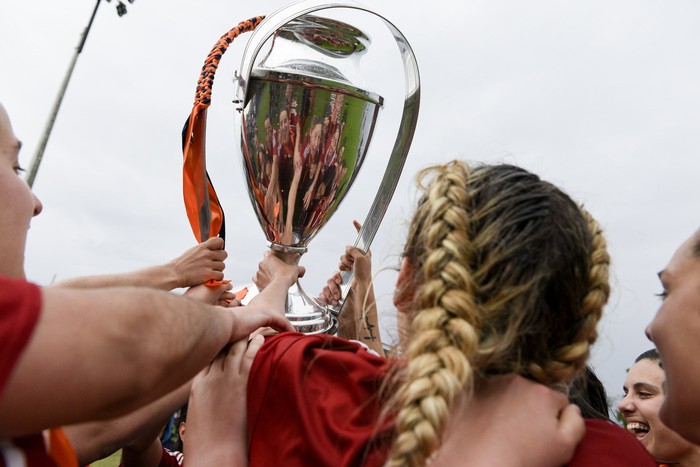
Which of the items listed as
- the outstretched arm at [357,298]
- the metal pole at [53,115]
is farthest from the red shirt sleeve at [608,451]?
the metal pole at [53,115]

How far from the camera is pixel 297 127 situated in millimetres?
2002

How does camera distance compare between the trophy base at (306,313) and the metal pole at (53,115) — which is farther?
the metal pole at (53,115)

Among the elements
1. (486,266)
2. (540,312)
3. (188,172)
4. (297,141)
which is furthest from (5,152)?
(540,312)

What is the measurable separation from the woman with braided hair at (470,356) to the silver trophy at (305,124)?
0.78m

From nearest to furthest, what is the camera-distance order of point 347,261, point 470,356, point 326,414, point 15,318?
1. point 15,318
2. point 470,356
3. point 326,414
4. point 347,261

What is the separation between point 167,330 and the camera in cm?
93

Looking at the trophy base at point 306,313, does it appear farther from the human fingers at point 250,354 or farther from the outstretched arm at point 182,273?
the human fingers at point 250,354

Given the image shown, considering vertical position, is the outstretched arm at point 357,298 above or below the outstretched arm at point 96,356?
below

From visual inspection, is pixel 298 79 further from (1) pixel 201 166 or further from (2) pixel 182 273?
(2) pixel 182 273

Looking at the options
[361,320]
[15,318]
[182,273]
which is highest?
[15,318]

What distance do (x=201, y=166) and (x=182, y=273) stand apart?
0.36 metres

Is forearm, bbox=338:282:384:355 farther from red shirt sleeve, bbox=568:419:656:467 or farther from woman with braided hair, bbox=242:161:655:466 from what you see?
red shirt sleeve, bbox=568:419:656:467

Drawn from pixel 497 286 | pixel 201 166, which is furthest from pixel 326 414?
pixel 201 166

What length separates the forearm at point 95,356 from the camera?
751 mm
